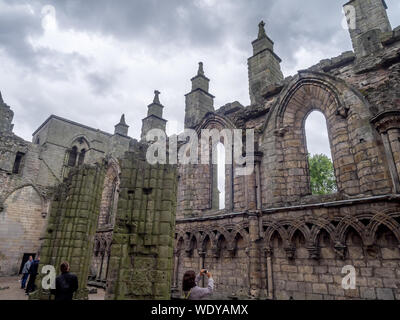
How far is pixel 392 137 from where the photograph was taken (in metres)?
5.79

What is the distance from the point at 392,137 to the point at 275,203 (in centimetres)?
306

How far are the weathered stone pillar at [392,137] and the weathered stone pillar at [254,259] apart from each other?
327 cm

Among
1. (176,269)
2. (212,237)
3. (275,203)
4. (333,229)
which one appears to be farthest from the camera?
(176,269)

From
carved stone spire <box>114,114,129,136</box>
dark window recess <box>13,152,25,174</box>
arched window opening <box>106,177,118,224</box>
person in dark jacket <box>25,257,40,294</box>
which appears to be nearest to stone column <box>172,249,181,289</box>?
person in dark jacket <box>25,257,40,294</box>

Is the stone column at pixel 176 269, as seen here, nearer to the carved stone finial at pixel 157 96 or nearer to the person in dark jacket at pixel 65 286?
the person in dark jacket at pixel 65 286

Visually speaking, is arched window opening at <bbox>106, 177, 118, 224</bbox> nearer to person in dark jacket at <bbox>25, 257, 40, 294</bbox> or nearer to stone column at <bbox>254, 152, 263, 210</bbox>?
person in dark jacket at <bbox>25, 257, 40, 294</bbox>

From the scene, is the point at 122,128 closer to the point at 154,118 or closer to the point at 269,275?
the point at 154,118

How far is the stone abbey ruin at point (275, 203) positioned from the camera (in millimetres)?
4820

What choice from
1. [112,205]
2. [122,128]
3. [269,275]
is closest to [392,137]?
[269,275]

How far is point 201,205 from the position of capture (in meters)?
9.82

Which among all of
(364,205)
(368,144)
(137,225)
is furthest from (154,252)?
(368,144)

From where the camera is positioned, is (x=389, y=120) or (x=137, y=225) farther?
(x=389, y=120)

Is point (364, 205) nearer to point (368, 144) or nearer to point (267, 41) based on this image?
point (368, 144)
